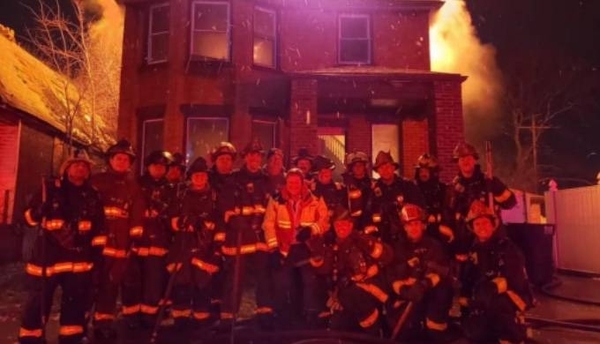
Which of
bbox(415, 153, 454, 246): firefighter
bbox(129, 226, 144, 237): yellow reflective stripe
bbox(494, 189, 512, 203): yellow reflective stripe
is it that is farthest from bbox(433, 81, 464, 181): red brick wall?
bbox(129, 226, 144, 237): yellow reflective stripe

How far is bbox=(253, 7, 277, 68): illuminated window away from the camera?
12.9 metres

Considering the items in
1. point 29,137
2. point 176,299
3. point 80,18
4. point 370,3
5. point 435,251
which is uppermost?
point 80,18

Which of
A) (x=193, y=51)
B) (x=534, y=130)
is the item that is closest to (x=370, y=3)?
(x=193, y=51)

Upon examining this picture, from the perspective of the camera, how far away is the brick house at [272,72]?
466 inches

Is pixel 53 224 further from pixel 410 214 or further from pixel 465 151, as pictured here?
pixel 465 151

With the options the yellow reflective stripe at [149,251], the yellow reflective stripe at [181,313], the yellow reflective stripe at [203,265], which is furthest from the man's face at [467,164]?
the yellow reflective stripe at [149,251]

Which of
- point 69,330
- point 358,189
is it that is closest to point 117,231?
point 69,330

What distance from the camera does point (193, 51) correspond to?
1251 centimetres

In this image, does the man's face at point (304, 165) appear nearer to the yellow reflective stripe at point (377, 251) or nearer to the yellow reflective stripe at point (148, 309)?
the yellow reflective stripe at point (377, 251)

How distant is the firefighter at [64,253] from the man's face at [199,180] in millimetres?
1220

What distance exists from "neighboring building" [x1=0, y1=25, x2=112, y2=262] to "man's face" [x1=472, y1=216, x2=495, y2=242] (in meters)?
11.0

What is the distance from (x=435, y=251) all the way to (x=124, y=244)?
365 centimetres

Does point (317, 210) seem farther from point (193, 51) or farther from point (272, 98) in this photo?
point (193, 51)

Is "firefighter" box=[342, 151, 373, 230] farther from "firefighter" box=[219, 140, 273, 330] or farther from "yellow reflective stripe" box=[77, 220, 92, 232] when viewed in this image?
"yellow reflective stripe" box=[77, 220, 92, 232]
